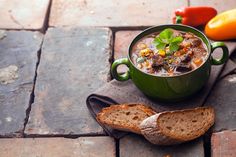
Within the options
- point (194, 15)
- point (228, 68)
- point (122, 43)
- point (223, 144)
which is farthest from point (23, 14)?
point (223, 144)

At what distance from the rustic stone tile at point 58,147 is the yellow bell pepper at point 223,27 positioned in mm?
736

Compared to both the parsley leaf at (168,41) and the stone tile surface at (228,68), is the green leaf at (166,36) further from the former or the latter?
the stone tile surface at (228,68)

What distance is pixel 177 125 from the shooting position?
183cm

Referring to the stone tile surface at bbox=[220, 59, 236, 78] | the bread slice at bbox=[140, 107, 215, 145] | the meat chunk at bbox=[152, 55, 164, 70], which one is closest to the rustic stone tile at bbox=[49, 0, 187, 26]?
the stone tile surface at bbox=[220, 59, 236, 78]

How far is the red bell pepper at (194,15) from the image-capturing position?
2.37 m

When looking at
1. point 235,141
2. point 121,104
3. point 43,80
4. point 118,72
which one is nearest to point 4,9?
point 43,80

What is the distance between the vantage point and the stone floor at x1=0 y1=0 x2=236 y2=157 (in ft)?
6.23

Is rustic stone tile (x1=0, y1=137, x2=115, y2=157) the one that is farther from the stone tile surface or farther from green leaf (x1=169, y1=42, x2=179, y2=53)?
the stone tile surface

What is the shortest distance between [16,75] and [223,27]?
96 cm

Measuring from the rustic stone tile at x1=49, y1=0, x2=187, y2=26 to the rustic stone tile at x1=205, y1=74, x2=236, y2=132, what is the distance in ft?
1.88

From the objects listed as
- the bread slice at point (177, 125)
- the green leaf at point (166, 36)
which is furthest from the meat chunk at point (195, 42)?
the bread slice at point (177, 125)

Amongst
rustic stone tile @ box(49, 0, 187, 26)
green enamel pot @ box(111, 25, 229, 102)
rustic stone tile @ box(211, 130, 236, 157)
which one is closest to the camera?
rustic stone tile @ box(211, 130, 236, 157)

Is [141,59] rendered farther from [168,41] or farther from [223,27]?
[223,27]

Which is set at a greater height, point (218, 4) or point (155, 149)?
point (218, 4)
